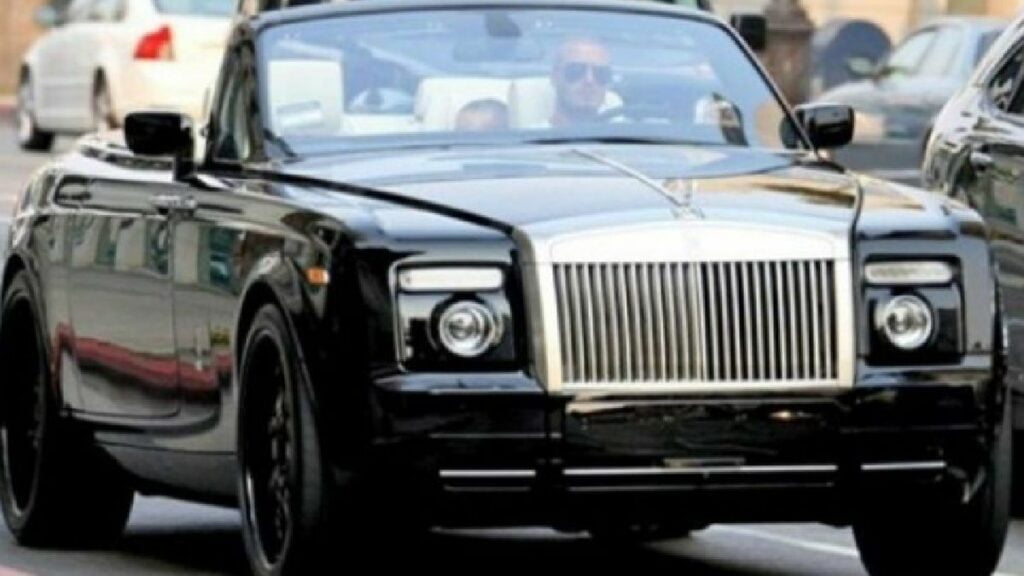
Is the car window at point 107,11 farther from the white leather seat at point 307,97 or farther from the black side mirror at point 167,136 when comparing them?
the white leather seat at point 307,97

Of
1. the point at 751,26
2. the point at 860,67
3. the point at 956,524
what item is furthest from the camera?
the point at 860,67

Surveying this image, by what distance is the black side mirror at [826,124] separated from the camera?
11.8m

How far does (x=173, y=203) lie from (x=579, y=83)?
111 centimetres

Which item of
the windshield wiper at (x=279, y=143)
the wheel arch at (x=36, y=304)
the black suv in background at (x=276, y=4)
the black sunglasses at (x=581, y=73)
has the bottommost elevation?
the black suv in background at (x=276, y=4)

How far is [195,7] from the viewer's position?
108 ft

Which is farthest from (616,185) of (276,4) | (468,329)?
(276,4)

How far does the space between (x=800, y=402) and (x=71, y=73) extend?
2607 centimetres

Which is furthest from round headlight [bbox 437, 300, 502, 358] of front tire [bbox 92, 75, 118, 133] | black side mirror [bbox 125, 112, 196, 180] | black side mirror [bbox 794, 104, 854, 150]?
front tire [bbox 92, 75, 118, 133]

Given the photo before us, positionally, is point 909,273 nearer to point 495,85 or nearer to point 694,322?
point 694,322

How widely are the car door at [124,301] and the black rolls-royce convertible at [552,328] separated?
4 cm

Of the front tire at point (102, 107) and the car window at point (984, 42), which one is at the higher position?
the car window at point (984, 42)

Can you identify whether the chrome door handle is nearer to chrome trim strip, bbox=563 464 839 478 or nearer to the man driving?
the man driving

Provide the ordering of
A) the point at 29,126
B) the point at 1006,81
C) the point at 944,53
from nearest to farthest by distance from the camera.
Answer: the point at 1006,81 → the point at 944,53 → the point at 29,126

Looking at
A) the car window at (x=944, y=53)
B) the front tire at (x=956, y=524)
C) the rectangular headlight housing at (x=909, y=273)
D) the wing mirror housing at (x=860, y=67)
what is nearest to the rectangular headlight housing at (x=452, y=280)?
the rectangular headlight housing at (x=909, y=273)
